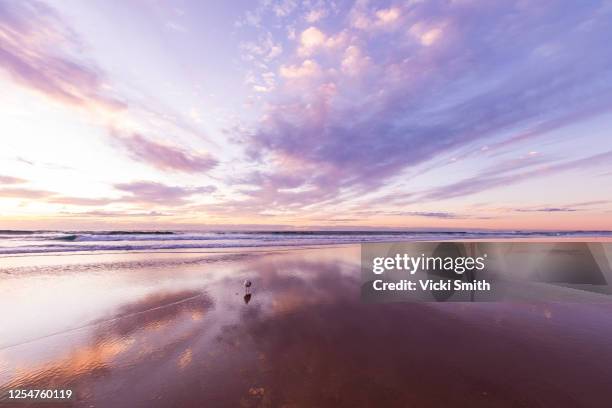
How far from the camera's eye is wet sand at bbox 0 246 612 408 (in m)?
3.46

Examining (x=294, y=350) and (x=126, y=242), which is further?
(x=126, y=242)

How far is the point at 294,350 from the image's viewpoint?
4691 millimetres

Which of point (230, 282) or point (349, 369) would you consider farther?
point (230, 282)

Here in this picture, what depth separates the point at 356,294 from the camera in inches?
335

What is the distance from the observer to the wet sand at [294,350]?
11.4 feet

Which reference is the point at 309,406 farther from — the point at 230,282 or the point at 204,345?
the point at 230,282

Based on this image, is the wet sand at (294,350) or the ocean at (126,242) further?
the ocean at (126,242)

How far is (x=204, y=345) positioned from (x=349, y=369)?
2868mm

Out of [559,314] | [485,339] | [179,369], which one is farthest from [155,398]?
[559,314]

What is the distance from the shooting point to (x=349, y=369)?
13.2ft

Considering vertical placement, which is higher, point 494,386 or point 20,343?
point 494,386

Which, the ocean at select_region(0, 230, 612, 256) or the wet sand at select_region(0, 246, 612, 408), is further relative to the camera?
the ocean at select_region(0, 230, 612, 256)

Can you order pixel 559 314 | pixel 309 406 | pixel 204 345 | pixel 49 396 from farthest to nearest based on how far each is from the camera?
pixel 559 314 → pixel 204 345 → pixel 49 396 → pixel 309 406

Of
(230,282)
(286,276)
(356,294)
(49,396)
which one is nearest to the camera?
(49,396)
